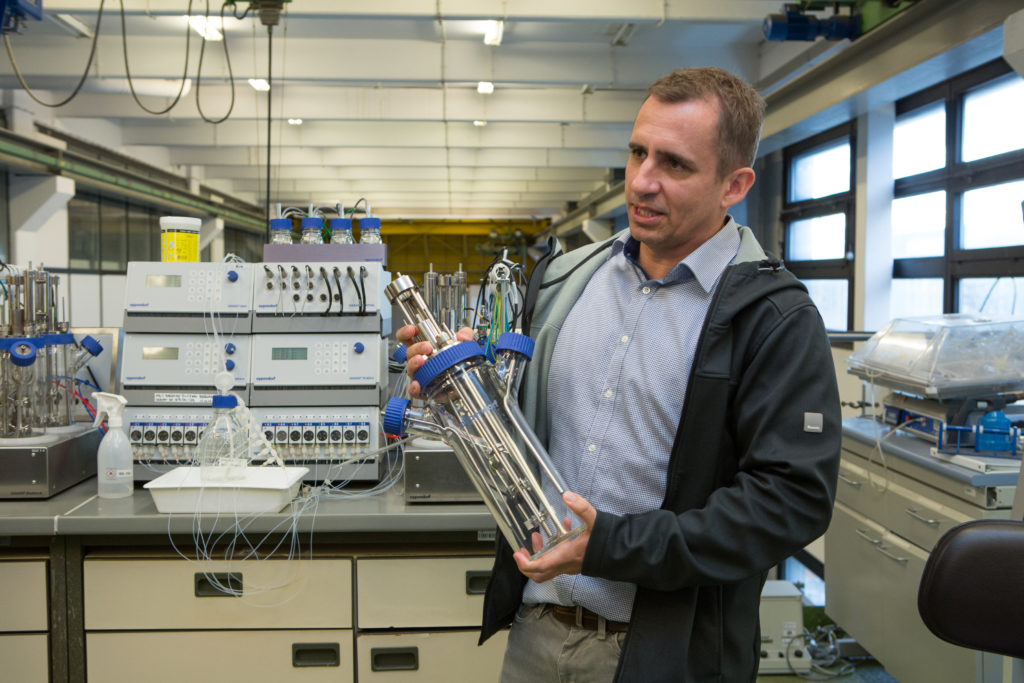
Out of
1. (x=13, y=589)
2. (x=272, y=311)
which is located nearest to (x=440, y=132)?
(x=272, y=311)

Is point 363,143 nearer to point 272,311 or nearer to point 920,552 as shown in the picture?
point 272,311

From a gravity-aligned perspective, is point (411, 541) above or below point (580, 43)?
below

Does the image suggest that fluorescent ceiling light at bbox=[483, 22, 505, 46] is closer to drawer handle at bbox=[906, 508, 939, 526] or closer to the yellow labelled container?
the yellow labelled container

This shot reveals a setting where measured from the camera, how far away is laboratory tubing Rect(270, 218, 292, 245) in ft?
7.91

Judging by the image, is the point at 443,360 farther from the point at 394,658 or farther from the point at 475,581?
the point at 394,658

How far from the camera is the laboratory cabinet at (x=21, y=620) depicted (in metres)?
1.96

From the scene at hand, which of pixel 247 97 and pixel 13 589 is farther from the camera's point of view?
pixel 247 97

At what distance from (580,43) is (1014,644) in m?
5.22

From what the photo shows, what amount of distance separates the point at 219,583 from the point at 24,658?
0.51m

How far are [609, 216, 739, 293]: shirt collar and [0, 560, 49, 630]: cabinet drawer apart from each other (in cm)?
176

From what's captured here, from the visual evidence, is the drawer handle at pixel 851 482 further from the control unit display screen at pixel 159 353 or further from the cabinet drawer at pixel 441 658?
the control unit display screen at pixel 159 353

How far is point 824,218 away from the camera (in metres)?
5.53

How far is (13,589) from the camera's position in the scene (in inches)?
77.2

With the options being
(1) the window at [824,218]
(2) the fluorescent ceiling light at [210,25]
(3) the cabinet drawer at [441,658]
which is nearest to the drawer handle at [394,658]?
(3) the cabinet drawer at [441,658]
